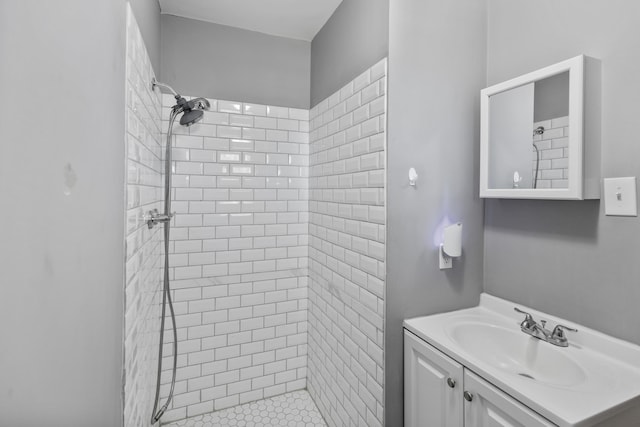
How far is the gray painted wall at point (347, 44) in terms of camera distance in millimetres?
1437

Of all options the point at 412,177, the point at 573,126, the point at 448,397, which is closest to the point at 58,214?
the point at 412,177

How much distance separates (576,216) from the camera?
121 centimetres

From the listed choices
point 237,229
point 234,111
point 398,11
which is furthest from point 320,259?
point 398,11

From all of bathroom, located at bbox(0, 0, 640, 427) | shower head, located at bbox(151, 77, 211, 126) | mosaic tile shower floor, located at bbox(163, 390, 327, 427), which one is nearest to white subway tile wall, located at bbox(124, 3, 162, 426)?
bathroom, located at bbox(0, 0, 640, 427)

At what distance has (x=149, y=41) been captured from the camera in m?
1.52

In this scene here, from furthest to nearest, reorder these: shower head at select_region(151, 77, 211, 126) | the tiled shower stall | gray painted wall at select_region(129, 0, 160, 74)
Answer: shower head at select_region(151, 77, 211, 126) < the tiled shower stall < gray painted wall at select_region(129, 0, 160, 74)

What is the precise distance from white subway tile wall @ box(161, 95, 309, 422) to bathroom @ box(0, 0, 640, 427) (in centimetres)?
1

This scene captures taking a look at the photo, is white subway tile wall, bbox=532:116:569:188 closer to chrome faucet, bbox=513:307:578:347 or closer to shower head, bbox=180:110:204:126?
chrome faucet, bbox=513:307:578:347

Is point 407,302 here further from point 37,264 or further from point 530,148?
point 37,264

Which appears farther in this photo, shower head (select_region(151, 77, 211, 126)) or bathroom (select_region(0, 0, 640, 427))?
shower head (select_region(151, 77, 211, 126))

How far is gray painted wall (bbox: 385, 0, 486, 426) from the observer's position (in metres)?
1.38

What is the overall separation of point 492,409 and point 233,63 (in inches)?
93.6

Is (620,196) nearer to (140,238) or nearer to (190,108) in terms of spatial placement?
(140,238)

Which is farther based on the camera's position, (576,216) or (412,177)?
(412,177)
